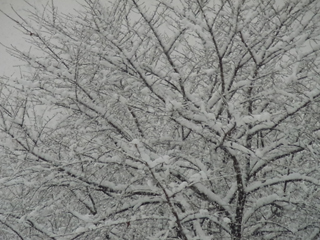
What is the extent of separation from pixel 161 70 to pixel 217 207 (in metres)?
1.84

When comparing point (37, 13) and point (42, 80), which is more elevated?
point (37, 13)

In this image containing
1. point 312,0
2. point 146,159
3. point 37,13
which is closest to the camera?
point 146,159

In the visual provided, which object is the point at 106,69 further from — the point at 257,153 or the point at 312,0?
the point at 312,0

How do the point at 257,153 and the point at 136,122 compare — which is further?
the point at 136,122

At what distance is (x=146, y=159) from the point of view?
2.27 meters

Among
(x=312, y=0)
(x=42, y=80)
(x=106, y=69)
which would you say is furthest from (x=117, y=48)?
(x=312, y=0)

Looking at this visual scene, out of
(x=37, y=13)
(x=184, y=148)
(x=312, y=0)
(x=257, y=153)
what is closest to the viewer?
(x=257, y=153)

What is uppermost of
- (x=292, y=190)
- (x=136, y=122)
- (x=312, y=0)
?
(x=312, y=0)

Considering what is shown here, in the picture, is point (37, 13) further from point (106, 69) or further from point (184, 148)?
point (184, 148)

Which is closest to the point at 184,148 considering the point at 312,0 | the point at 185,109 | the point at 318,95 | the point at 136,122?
the point at 136,122

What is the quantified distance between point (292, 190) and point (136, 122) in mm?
2388

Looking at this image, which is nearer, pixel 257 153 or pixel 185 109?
pixel 257 153

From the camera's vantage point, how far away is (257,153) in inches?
116

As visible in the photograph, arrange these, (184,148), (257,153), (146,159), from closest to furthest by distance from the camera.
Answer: (146,159)
(257,153)
(184,148)
